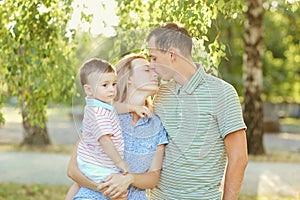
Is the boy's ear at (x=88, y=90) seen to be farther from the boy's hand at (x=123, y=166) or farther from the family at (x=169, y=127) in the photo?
the boy's hand at (x=123, y=166)

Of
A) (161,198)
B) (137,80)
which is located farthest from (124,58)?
(161,198)

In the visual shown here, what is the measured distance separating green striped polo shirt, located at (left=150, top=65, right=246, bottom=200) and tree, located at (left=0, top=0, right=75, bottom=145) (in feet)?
5.88

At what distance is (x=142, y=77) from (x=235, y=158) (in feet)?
1.84

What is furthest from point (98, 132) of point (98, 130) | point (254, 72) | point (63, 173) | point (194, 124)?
point (254, 72)

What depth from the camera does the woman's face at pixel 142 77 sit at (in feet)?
10.1

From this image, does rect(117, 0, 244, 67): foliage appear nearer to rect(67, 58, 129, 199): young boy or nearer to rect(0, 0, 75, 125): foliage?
rect(67, 58, 129, 199): young boy

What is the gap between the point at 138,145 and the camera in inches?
122

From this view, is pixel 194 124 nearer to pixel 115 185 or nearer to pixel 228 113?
pixel 228 113

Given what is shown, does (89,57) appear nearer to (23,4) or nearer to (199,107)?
(199,107)

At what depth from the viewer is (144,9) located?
16.6ft

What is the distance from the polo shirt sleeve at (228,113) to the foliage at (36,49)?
6.29 ft

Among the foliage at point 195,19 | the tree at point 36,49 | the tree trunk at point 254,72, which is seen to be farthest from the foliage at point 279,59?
the foliage at point 195,19

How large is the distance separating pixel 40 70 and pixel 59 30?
350 millimetres

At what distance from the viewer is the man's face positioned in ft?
10.1
